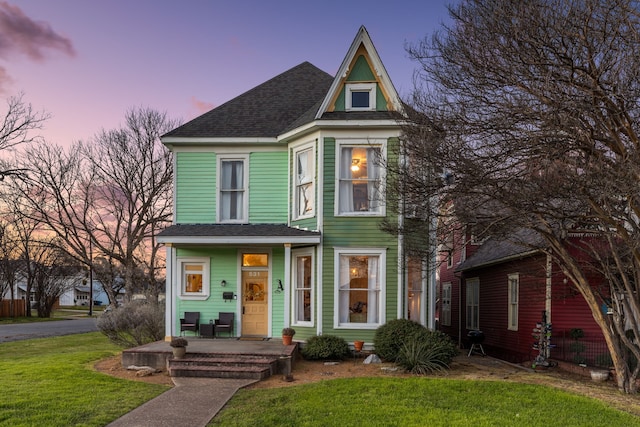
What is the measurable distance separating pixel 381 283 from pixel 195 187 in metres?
6.14

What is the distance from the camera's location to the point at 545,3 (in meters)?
8.28

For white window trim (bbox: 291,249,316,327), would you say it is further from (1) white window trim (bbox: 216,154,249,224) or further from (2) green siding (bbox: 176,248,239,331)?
(1) white window trim (bbox: 216,154,249,224)

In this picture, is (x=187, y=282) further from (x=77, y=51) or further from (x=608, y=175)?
(x=608, y=175)

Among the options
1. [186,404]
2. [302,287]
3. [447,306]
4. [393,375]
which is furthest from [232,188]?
[447,306]

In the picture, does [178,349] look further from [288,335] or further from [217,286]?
[217,286]

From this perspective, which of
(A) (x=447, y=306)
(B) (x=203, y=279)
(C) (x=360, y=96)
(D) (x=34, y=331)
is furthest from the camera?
(D) (x=34, y=331)

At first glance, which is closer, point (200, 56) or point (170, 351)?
point (170, 351)

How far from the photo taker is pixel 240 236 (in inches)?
541

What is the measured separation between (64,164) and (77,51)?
13716 mm

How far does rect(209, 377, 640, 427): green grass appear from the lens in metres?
7.59

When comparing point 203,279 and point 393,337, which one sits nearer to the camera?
point 393,337

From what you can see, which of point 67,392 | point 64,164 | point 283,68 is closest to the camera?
point 67,392

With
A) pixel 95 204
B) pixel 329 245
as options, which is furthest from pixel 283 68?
pixel 95 204

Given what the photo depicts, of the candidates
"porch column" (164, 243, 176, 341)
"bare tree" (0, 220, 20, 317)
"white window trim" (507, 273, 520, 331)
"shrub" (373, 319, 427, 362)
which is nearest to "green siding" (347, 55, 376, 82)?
"shrub" (373, 319, 427, 362)
